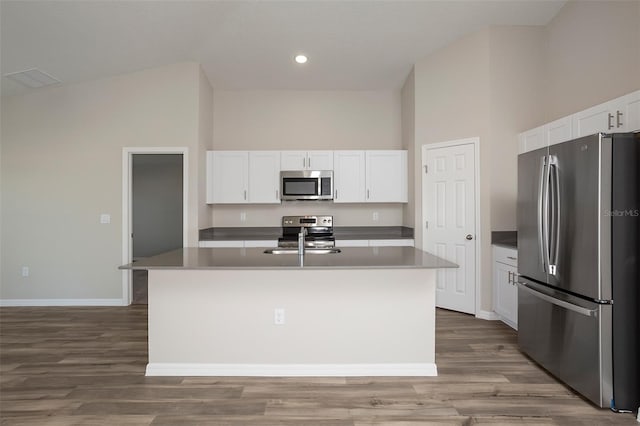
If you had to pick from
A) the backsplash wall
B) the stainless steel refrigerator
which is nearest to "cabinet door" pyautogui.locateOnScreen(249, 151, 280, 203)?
the backsplash wall

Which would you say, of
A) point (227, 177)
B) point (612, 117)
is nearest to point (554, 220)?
point (612, 117)

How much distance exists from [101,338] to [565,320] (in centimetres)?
388

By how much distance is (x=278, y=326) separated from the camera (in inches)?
108

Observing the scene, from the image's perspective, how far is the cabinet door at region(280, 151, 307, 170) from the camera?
5086 millimetres

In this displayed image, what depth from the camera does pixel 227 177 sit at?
511 cm

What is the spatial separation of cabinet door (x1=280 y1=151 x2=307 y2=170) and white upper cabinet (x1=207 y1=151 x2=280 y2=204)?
69 mm

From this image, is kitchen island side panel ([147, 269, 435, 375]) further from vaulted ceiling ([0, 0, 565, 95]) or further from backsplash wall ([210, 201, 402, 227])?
backsplash wall ([210, 201, 402, 227])

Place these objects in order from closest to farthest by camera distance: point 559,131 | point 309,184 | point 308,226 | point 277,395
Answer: point 277,395
point 559,131
point 309,184
point 308,226

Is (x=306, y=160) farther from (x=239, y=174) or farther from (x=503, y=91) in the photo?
(x=503, y=91)

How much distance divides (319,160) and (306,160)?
0.58ft

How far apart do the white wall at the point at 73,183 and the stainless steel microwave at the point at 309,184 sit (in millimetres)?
1719

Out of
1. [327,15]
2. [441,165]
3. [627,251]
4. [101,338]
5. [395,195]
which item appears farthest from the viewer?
[395,195]

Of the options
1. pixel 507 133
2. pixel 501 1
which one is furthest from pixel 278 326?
pixel 501 1

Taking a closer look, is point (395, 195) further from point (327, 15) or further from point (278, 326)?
point (278, 326)
